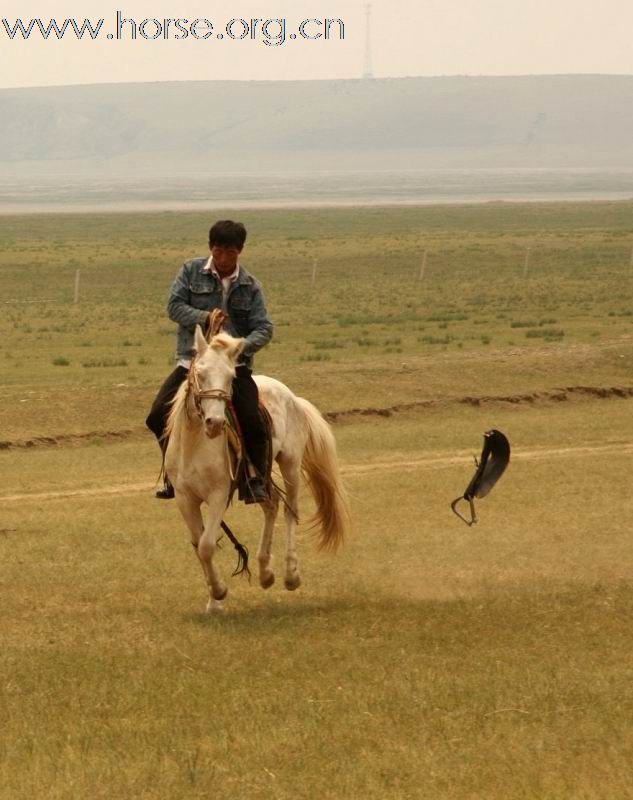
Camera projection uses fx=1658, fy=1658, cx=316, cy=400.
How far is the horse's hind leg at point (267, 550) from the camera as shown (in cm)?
1059

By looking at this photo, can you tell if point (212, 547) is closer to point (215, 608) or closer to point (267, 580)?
point (215, 608)

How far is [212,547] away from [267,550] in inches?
32.6

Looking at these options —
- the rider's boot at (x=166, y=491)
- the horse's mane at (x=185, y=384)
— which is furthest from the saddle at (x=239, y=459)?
the rider's boot at (x=166, y=491)

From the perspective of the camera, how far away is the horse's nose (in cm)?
937

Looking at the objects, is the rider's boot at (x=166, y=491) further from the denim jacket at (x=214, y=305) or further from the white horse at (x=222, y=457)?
the denim jacket at (x=214, y=305)

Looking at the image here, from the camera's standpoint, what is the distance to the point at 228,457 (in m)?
9.98

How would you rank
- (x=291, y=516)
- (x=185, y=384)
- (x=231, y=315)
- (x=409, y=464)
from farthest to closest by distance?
(x=409, y=464) < (x=291, y=516) < (x=231, y=315) < (x=185, y=384)

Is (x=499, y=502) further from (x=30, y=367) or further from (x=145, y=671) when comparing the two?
(x=30, y=367)

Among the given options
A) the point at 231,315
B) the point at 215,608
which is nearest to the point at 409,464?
the point at 231,315

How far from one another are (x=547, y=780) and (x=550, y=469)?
10.4 meters

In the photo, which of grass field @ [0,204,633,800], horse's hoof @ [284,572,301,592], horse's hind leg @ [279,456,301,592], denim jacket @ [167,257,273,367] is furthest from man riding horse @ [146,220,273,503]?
grass field @ [0,204,633,800]

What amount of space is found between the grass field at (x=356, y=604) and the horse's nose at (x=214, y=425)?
3.70 feet

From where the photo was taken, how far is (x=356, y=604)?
34.1 feet

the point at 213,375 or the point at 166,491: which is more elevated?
the point at 213,375
